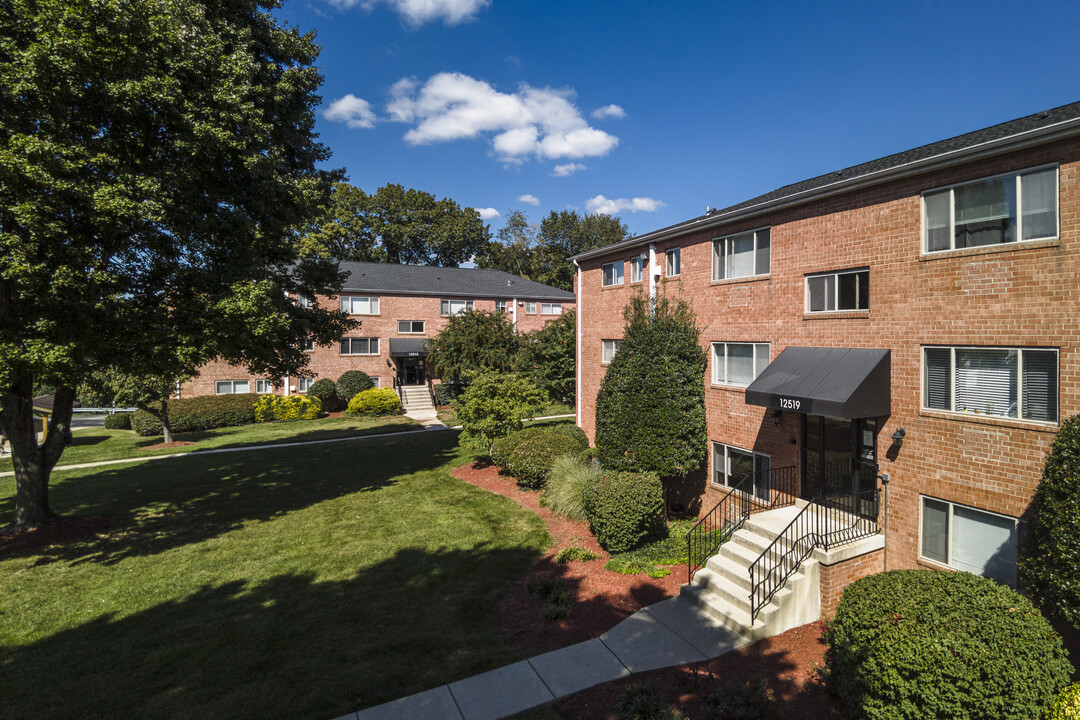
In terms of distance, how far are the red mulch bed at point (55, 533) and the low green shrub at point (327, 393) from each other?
2112 cm

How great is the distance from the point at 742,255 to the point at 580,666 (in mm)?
10090

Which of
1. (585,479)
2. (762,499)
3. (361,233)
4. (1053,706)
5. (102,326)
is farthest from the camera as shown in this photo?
(361,233)

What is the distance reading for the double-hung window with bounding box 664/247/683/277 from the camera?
47.2 ft

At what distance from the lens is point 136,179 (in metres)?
10.0

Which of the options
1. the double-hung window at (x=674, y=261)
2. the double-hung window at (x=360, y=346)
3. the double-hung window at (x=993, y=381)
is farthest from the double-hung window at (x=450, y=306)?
the double-hung window at (x=993, y=381)

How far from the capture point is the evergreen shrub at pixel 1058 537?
5.97m

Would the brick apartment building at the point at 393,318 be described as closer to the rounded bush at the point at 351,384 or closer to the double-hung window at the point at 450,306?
the double-hung window at the point at 450,306

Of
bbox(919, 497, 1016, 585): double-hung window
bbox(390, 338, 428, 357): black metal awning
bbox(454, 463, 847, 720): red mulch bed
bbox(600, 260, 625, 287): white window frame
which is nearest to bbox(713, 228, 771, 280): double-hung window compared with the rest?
bbox(600, 260, 625, 287): white window frame

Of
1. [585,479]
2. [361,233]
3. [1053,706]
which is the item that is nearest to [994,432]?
[1053,706]

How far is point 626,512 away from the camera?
→ 35.8 ft

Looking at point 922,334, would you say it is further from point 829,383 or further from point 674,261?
point 674,261

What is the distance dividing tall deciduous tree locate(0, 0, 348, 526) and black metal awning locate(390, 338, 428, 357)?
877 inches

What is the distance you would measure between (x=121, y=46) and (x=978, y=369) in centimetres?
1694

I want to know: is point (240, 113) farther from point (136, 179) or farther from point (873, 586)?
point (873, 586)
